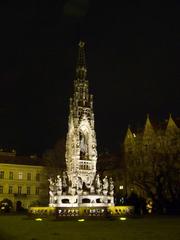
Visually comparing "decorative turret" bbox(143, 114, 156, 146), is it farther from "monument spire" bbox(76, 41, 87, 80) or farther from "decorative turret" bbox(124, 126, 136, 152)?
"monument spire" bbox(76, 41, 87, 80)

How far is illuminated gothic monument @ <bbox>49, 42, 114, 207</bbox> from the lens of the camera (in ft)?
157

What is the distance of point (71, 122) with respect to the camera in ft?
173

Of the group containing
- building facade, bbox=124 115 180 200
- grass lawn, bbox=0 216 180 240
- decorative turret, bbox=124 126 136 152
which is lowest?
grass lawn, bbox=0 216 180 240

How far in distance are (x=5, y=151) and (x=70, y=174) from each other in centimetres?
4851

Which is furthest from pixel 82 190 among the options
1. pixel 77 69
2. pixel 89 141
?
pixel 77 69


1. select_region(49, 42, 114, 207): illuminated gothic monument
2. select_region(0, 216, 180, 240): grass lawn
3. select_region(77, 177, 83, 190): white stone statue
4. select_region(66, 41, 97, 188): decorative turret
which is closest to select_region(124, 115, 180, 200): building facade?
select_region(49, 42, 114, 207): illuminated gothic monument

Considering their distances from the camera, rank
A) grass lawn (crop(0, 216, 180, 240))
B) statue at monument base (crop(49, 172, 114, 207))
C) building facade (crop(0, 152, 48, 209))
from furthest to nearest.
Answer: building facade (crop(0, 152, 48, 209))
statue at monument base (crop(49, 172, 114, 207))
grass lawn (crop(0, 216, 180, 240))

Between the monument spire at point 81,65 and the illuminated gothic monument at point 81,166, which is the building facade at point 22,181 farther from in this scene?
the monument spire at point 81,65

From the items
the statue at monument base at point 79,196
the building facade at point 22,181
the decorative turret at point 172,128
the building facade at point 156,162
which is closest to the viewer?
the statue at monument base at point 79,196

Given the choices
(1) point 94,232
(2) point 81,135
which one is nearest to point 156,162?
(2) point 81,135

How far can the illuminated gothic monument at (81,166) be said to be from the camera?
47.9 m

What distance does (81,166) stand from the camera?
5066 cm

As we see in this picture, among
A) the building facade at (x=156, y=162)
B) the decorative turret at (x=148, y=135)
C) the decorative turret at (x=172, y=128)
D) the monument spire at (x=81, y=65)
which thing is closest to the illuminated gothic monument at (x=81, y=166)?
the monument spire at (x=81, y=65)

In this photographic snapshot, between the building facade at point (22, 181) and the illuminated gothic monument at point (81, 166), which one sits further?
the building facade at point (22, 181)
